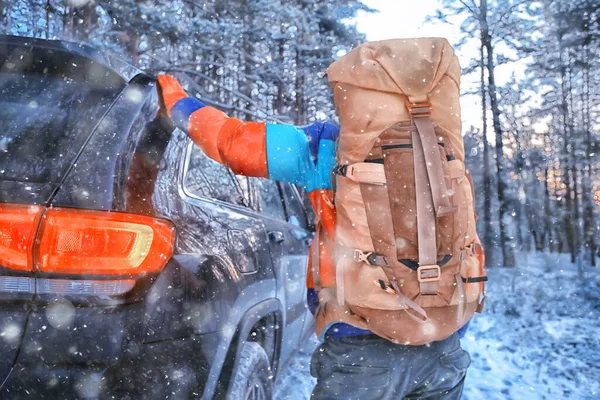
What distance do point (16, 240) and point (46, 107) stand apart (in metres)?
0.51

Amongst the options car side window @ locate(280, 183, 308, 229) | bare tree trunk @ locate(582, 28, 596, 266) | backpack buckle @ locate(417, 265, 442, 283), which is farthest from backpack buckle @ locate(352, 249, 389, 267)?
bare tree trunk @ locate(582, 28, 596, 266)

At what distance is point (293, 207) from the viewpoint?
4375mm

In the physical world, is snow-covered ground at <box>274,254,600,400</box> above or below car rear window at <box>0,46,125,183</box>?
below

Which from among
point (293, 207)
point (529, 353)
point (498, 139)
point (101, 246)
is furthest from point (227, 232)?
point (498, 139)

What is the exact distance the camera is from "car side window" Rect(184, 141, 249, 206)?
237cm

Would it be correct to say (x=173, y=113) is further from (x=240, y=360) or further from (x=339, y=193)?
(x=240, y=360)

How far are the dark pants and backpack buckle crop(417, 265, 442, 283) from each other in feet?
0.92

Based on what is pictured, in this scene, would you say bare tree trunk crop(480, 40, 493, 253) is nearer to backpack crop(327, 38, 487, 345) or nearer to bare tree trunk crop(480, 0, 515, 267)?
bare tree trunk crop(480, 0, 515, 267)

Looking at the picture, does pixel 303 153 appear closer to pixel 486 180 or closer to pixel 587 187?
pixel 486 180

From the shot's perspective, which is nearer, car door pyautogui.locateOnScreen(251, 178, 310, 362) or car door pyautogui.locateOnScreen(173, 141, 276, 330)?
car door pyautogui.locateOnScreen(173, 141, 276, 330)

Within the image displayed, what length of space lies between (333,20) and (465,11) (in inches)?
207

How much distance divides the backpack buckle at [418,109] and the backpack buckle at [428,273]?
493 millimetres

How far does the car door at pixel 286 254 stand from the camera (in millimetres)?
2967

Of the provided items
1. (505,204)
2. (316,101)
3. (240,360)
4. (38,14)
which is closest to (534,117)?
(505,204)
